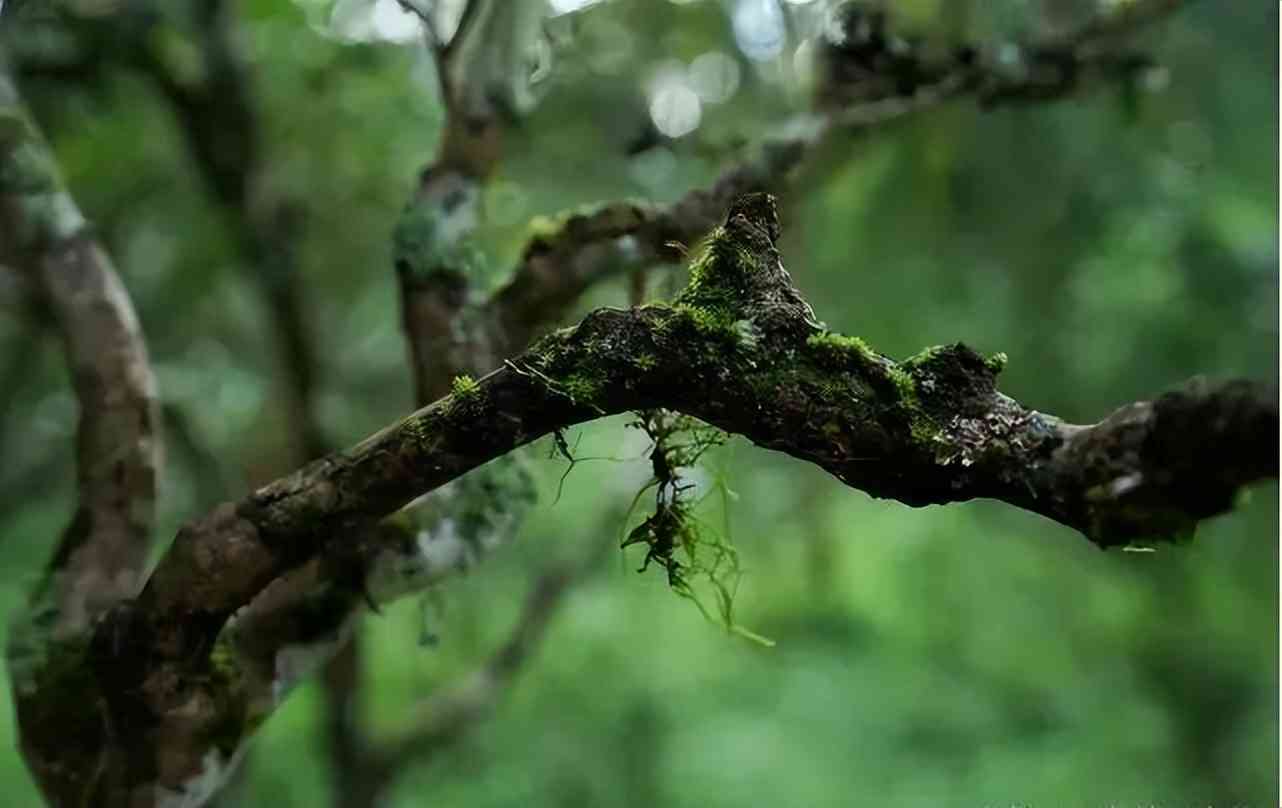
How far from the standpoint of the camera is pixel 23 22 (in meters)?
1.93

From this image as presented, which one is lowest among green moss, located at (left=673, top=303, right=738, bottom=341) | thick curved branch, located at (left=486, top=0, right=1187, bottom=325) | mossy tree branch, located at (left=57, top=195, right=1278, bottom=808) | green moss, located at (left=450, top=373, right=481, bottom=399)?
mossy tree branch, located at (left=57, top=195, right=1278, bottom=808)

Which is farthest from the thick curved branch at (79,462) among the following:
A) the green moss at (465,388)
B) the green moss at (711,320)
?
the green moss at (711,320)

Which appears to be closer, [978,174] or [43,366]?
[978,174]

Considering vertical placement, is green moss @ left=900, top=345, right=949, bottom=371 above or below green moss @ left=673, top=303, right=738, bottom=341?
below

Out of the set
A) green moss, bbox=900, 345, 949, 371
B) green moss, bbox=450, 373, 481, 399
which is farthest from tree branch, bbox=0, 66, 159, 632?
green moss, bbox=900, 345, 949, 371

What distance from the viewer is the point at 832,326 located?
275 centimetres

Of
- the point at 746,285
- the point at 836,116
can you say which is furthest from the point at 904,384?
the point at 836,116

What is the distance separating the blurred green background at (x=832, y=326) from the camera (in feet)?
8.06

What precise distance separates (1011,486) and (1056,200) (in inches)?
84.8

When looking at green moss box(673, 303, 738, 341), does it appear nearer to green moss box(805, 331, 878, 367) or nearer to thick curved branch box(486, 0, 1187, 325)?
green moss box(805, 331, 878, 367)

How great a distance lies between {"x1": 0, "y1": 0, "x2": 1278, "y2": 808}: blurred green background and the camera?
246 centimetres

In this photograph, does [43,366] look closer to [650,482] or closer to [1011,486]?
[650,482]

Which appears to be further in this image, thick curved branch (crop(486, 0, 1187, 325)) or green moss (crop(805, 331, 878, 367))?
thick curved branch (crop(486, 0, 1187, 325))

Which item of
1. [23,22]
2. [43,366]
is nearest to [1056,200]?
[23,22]
